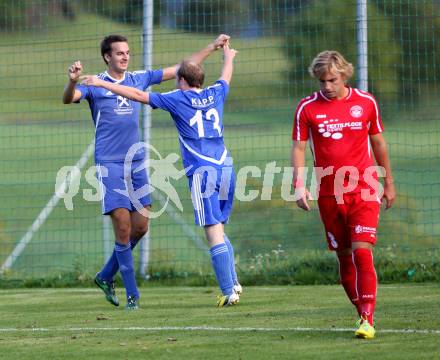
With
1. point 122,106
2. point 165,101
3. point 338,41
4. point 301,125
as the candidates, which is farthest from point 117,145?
point 338,41

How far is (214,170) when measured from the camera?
10.2m

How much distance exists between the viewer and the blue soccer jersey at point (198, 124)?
33.3 feet

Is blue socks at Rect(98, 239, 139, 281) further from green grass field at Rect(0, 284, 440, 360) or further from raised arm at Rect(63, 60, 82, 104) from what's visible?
raised arm at Rect(63, 60, 82, 104)

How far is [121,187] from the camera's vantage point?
412 inches

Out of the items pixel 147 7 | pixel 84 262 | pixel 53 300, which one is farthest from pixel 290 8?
pixel 53 300

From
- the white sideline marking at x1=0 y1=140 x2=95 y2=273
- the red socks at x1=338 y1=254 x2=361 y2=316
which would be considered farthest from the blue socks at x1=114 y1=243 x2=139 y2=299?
the white sideline marking at x1=0 y1=140 x2=95 y2=273

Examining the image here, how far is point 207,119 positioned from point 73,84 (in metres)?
1.20

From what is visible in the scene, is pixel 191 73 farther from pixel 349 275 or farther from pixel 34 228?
pixel 34 228

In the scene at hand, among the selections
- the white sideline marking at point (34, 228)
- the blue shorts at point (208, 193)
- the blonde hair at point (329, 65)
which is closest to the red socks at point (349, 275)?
the blonde hair at point (329, 65)

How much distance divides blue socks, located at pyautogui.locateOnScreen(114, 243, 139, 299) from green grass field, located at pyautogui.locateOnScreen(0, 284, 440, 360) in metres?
0.23

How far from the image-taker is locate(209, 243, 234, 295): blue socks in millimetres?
10070

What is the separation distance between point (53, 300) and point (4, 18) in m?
4.94

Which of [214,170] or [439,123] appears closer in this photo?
[214,170]

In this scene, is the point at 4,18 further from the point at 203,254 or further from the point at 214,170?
the point at 214,170
